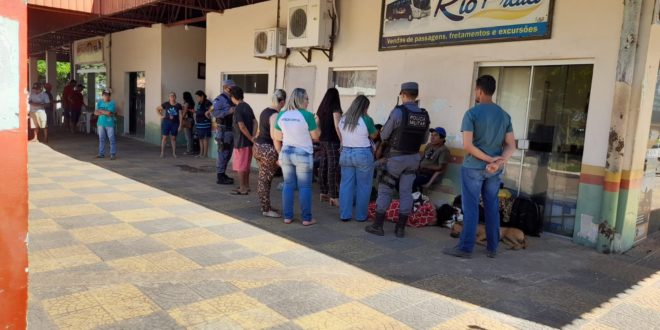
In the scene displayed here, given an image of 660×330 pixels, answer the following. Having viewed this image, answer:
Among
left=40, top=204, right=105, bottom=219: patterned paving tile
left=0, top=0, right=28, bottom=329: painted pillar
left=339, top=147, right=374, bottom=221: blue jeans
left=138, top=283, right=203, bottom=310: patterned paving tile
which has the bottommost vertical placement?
left=138, top=283, right=203, bottom=310: patterned paving tile

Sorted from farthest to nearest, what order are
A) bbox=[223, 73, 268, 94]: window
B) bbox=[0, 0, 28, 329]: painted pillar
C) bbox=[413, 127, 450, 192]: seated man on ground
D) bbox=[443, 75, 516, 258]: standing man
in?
1. bbox=[223, 73, 268, 94]: window
2. bbox=[413, 127, 450, 192]: seated man on ground
3. bbox=[443, 75, 516, 258]: standing man
4. bbox=[0, 0, 28, 329]: painted pillar

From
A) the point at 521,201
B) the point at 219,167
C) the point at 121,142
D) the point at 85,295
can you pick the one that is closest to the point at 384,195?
the point at 521,201

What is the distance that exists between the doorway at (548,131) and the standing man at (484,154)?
4.76 ft

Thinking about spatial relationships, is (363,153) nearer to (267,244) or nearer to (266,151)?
(266,151)

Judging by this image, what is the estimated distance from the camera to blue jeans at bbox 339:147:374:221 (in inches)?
242

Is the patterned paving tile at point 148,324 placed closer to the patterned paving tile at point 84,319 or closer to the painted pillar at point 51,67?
the patterned paving tile at point 84,319

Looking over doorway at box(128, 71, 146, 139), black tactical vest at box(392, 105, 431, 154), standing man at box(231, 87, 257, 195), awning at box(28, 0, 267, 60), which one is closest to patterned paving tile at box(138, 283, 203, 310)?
black tactical vest at box(392, 105, 431, 154)

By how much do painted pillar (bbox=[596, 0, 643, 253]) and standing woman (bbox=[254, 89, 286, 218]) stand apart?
3.81m

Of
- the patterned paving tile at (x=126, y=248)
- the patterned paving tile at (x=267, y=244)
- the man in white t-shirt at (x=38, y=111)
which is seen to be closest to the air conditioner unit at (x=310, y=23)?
the patterned paving tile at (x=267, y=244)

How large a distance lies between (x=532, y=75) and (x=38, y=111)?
42.3 feet

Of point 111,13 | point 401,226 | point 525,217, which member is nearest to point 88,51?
point 111,13

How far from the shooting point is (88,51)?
734 inches

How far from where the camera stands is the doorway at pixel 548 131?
18.9ft

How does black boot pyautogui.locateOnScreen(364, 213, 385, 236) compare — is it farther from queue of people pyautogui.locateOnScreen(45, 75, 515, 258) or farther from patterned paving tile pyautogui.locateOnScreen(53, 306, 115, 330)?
patterned paving tile pyautogui.locateOnScreen(53, 306, 115, 330)
